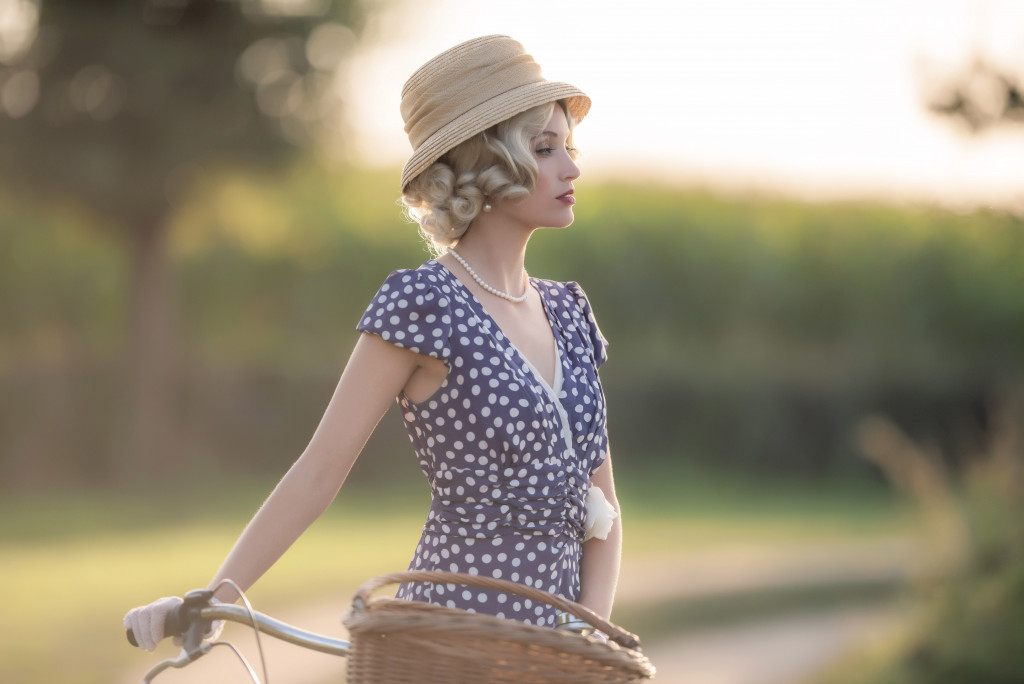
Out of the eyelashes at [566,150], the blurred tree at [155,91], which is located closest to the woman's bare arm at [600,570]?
the eyelashes at [566,150]

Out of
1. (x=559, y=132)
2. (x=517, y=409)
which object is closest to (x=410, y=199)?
(x=559, y=132)

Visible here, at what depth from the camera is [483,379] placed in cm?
206

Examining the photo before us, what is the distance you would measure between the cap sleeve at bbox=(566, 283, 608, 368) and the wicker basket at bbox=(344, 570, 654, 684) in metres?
0.88

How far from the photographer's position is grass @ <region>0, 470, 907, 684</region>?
6.39 m

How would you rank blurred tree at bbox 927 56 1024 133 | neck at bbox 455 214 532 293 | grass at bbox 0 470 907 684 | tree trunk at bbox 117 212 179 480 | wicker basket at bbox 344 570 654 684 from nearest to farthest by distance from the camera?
wicker basket at bbox 344 570 654 684 → neck at bbox 455 214 532 293 → blurred tree at bbox 927 56 1024 133 → grass at bbox 0 470 907 684 → tree trunk at bbox 117 212 179 480

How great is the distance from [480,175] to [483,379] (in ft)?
1.27

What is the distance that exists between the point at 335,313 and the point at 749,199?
468cm

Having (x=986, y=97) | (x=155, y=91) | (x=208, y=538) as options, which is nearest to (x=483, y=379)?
(x=986, y=97)

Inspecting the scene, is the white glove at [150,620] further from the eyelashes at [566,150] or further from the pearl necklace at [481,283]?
the eyelashes at [566,150]

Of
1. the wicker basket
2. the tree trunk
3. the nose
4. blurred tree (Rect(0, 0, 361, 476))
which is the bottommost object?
the wicker basket

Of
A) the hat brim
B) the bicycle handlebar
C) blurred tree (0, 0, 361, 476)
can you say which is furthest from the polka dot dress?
blurred tree (0, 0, 361, 476)

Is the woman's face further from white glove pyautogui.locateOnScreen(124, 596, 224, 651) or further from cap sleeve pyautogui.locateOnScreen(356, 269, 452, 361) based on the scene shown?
white glove pyautogui.locateOnScreen(124, 596, 224, 651)

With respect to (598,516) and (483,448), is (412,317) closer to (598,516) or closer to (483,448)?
(483,448)

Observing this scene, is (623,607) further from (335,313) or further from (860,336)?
(860,336)
